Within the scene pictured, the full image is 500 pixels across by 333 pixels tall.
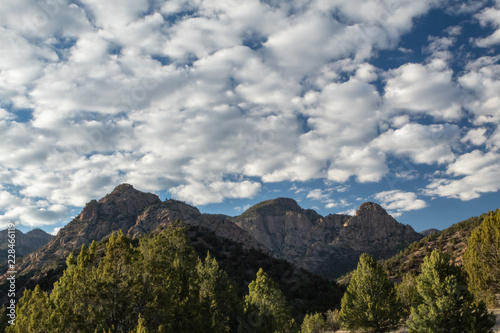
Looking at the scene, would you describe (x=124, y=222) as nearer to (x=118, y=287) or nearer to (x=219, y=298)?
(x=219, y=298)

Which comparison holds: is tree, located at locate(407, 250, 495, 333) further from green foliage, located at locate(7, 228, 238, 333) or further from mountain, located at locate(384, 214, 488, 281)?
mountain, located at locate(384, 214, 488, 281)

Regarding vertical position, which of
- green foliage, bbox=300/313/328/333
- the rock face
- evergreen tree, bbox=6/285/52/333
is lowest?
green foliage, bbox=300/313/328/333

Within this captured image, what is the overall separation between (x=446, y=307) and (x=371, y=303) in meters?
11.1

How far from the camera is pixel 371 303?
29.9 meters

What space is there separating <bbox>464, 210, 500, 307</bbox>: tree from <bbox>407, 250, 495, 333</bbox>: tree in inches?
293

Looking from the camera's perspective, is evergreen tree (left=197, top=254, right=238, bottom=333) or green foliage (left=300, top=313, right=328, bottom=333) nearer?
evergreen tree (left=197, top=254, right=238, bottom=333)

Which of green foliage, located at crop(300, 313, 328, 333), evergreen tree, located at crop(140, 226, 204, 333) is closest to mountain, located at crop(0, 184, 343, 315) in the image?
green foliage, located at crop(300, 313, 328, 333)

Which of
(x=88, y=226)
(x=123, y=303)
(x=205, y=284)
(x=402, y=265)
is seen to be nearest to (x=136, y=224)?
(x=88, y=226)

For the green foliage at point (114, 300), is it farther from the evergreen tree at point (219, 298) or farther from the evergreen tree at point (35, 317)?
the evergreen tree at point (219, 298)

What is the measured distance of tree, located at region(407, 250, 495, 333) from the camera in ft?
64.3

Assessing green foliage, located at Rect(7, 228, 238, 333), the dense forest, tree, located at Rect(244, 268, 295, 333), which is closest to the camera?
Result: green foliage, located at Rect(7, 228, 238, 333)

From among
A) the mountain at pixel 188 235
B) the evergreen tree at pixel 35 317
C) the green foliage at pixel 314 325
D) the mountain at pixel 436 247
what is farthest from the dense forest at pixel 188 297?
the mountain at pixel 436 247

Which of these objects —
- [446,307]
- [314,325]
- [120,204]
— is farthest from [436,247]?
[120,204]

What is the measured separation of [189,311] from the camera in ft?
76.6
